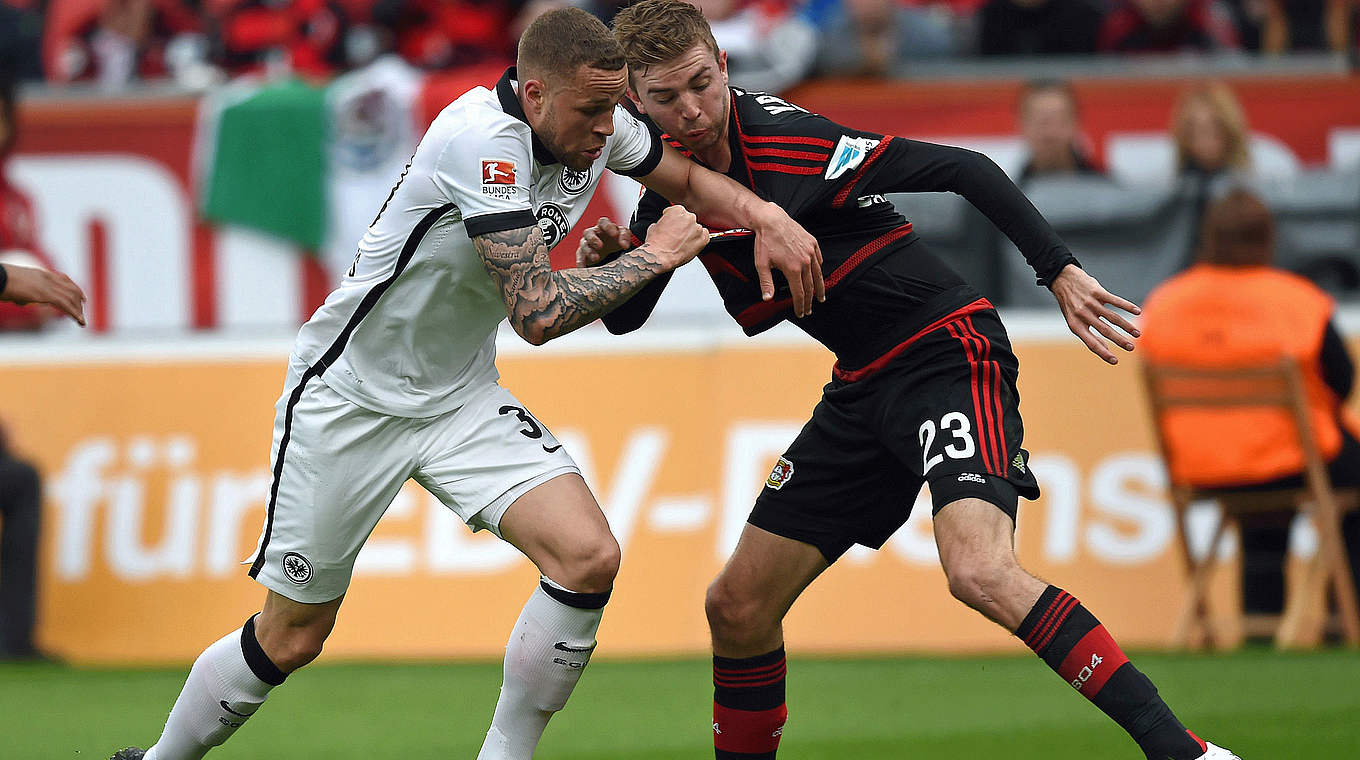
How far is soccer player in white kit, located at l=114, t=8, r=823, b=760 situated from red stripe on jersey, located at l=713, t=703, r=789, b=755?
564 millimetres

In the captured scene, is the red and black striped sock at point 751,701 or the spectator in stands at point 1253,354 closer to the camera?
the red and black striped sock at point 751,701

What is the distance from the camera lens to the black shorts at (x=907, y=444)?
4.84 meters

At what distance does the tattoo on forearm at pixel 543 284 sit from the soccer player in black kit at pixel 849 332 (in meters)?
0.30

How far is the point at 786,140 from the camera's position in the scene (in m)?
5.12

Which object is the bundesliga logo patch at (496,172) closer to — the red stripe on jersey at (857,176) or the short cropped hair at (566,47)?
the short cropped hair at (566,47)

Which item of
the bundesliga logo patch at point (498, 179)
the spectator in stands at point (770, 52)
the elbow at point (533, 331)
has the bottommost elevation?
the spectator in stands at point (770, 52)

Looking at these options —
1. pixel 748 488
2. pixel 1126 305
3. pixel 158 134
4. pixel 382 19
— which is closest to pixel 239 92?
pixel 158 134

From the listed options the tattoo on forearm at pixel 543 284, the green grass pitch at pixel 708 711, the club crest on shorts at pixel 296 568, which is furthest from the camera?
the green grass pitch at pixel 708 711

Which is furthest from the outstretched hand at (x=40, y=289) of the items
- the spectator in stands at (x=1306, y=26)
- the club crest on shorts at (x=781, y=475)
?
the spectator in stands at (x=1306, y=26)

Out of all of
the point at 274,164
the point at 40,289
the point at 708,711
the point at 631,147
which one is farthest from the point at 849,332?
the point at 274,164

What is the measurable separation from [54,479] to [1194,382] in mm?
6048

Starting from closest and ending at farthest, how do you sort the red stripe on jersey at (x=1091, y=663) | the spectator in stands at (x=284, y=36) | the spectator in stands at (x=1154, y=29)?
the red stripe on jersey at (x=1091, y=663) < the spectator in stands at (x=1154, y=29) < the spectator in stands at (x=284, y=36)

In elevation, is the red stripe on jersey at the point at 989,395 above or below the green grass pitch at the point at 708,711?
above

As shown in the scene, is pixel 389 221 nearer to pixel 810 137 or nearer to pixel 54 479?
pixel 810 137
